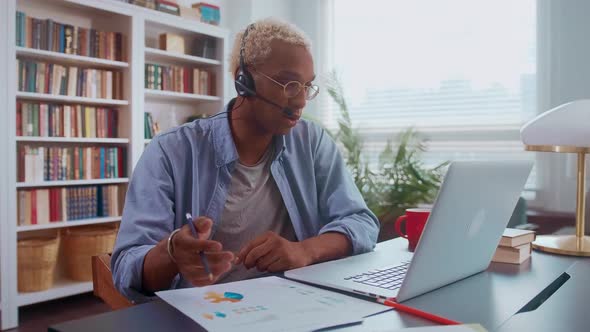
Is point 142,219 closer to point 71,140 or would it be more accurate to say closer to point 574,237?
point 574,237

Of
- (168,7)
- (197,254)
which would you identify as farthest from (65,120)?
(197,254)

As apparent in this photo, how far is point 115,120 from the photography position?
358 cm

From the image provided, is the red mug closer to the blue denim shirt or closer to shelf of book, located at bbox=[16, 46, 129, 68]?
the blue denim shirt

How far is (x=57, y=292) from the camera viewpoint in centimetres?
314

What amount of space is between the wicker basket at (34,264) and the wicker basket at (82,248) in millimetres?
183

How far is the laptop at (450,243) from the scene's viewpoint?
79 cm

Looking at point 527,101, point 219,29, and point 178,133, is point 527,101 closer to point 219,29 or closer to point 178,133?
point 219,29

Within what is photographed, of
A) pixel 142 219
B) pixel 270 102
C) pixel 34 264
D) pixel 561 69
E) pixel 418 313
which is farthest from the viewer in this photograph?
pixel 561 69

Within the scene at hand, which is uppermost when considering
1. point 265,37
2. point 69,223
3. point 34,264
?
point 265,37

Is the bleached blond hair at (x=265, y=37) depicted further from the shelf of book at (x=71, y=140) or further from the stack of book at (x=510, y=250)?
the shelf of book at (x=71, y=140)

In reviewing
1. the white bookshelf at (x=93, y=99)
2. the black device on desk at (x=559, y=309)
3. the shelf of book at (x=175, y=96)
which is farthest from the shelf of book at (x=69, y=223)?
the black device on desk at (x=559, y=309)

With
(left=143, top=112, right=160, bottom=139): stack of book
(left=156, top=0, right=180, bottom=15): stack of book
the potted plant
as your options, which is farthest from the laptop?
(left=156, top=0, right=180, bottom=15): stack of book

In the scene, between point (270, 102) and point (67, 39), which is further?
point (67, 39)

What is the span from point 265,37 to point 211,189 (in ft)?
1.36
